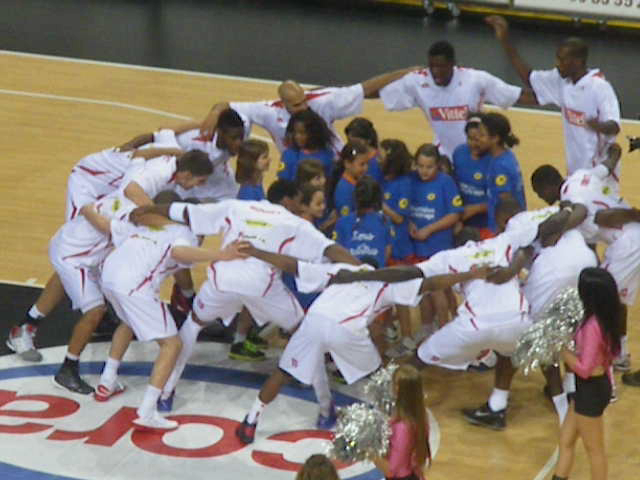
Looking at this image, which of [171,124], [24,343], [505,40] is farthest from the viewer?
[171,124]

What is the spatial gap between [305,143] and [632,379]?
280 centimetres

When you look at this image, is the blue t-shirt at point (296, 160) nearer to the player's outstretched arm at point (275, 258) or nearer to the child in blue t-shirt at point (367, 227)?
the child in blue t-shirt at point (367, 227)

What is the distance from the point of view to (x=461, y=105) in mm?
10977

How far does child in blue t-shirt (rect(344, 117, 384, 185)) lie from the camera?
1012cm

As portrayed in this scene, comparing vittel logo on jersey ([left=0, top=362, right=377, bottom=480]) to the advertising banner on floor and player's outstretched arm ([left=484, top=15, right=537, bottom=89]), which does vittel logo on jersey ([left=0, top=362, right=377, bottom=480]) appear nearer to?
player's outstretched arm ([left=484, top=15, right=537, bottom=89])

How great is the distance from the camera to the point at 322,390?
9.12 meters

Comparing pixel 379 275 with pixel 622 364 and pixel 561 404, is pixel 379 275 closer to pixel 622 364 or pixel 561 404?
pixel 561 404

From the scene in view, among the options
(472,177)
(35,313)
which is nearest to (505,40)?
(472,177)

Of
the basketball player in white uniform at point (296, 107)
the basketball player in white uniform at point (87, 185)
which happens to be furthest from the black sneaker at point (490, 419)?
the basketball player in white uniform at point (87, 185)

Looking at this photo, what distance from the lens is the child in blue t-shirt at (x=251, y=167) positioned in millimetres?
9734

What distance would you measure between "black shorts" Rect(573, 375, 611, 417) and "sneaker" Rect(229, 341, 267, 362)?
2762mm

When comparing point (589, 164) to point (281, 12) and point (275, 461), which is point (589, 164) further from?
point (281, 12)

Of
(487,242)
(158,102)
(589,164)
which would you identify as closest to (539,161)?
(589,164)

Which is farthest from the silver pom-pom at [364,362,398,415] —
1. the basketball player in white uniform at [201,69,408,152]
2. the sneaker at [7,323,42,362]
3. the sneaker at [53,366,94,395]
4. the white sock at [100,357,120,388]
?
the basketball player in white uniform at [201,69,408,152]
